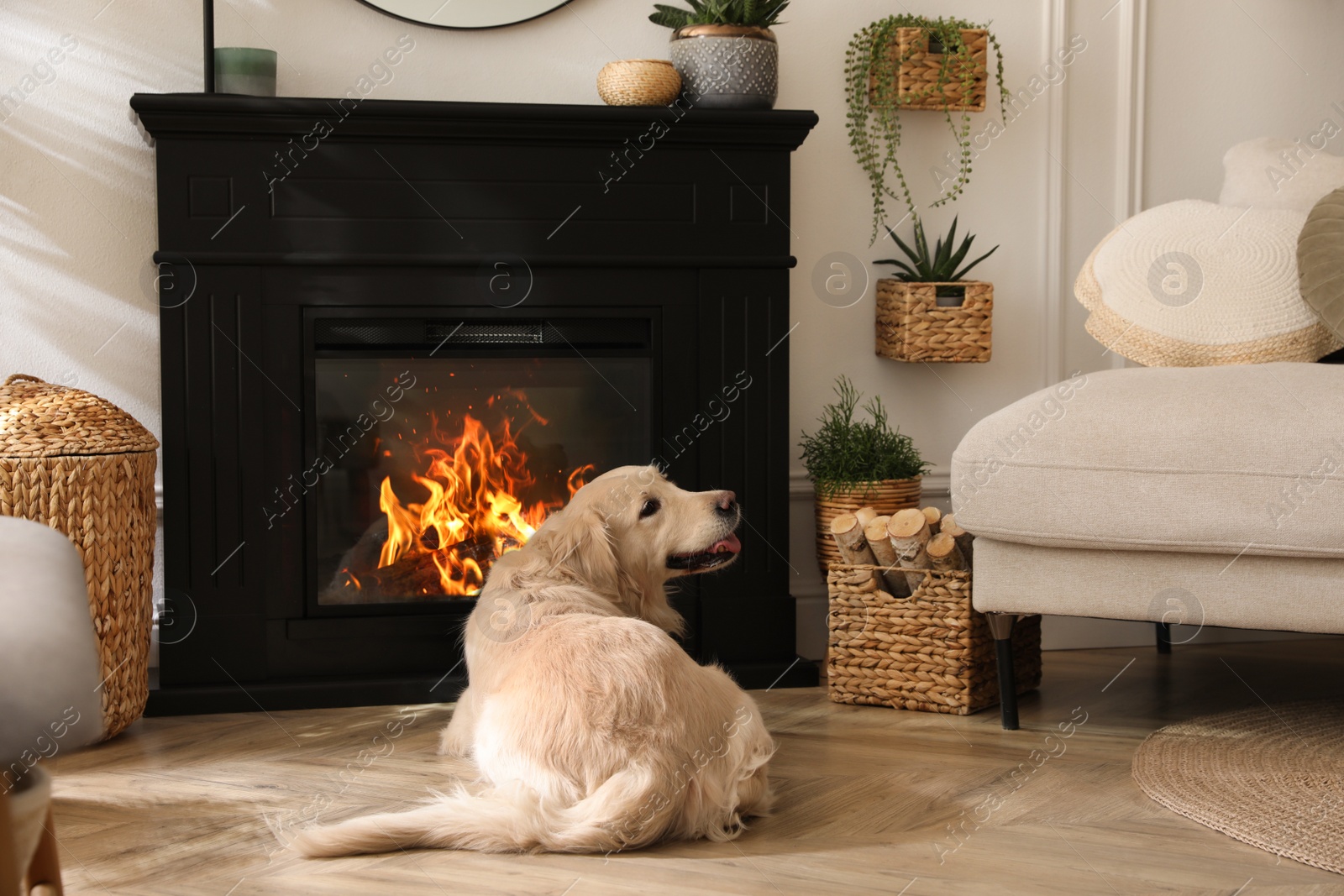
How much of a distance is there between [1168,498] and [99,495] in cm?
192

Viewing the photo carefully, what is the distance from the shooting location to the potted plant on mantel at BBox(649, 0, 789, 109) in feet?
8.29

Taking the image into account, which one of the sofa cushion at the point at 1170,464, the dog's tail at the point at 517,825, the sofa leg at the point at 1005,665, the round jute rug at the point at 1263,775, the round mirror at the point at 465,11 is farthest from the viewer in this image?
the round mirror at the point at 465,11

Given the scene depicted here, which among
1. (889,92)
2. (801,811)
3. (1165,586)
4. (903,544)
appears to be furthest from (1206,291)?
(801,811)

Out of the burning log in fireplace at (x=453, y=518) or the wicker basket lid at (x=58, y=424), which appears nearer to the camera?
the wicker basket lid at (x=58, y=424)

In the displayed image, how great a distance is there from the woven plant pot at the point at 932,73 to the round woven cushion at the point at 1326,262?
2.84 feet

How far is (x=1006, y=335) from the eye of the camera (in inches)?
119

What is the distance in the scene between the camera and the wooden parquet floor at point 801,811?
4.86ft

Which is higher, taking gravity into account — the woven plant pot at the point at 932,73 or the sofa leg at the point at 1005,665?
the woven plant pot at the point at 932,73

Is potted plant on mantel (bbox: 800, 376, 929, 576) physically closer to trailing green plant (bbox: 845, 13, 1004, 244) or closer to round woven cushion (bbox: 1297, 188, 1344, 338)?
trailing green plant (bbox: 845, 13, 1004, 244)

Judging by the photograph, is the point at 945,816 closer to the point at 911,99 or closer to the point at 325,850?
the point at 325,850

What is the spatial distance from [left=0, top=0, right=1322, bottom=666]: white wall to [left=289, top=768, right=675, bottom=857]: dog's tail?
1439 millimetres

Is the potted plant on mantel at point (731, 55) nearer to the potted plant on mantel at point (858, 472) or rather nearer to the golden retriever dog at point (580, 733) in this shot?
the potted plant on mantel at point (858, 472)

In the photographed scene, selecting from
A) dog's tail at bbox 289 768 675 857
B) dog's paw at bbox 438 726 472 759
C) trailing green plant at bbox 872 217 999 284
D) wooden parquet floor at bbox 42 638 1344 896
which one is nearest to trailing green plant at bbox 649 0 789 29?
trailing green plant at bbox 872 217 999 284

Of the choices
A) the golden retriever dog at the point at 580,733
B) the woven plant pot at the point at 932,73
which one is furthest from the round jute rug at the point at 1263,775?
the woven plant pot at the point at 932,73
